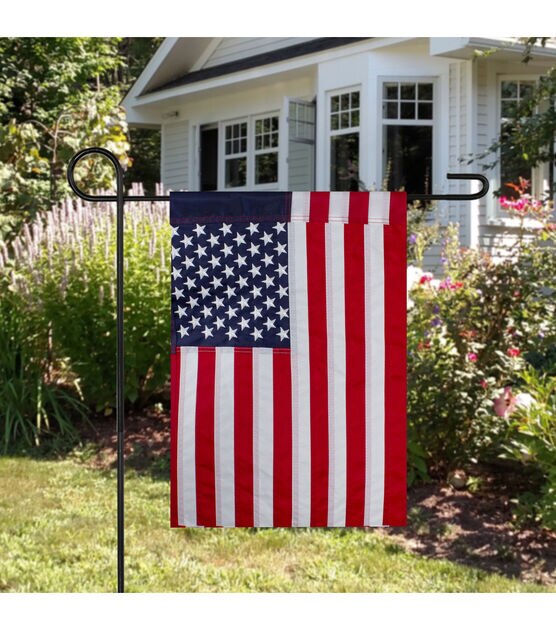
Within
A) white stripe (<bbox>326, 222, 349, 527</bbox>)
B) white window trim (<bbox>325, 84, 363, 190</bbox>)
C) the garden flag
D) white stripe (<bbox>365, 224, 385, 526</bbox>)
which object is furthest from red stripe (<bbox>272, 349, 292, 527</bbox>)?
white window trim (<bbox>325, 84, 363, 190</bbox>)

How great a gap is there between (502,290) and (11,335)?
159 inches

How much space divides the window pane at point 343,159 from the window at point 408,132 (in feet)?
1.97

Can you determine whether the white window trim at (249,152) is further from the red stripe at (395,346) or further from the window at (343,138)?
the red stripe at (395,346)

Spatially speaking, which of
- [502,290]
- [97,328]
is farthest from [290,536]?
[97,328]

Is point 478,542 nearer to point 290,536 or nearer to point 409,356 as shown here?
point 290,536

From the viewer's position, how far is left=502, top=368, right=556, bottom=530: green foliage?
4.80 metres

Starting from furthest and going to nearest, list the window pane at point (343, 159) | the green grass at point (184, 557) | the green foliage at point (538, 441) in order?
the window pane at point (343, 159)
the green foliage at point (538, 441)
the green grass at point (184, 557)

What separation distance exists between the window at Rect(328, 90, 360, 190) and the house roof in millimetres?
700

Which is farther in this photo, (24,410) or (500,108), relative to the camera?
(500,108)

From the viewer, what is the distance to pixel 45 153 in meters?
14.1

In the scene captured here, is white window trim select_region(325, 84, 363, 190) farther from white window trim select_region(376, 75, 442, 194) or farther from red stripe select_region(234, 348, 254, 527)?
red stripe select_region(234, 348, 254, 527)

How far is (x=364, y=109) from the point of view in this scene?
38.2 feet

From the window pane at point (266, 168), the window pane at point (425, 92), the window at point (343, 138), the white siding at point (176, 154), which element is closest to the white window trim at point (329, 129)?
the window at point (343, 138)

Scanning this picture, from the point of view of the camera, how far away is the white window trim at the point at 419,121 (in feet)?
37.9
